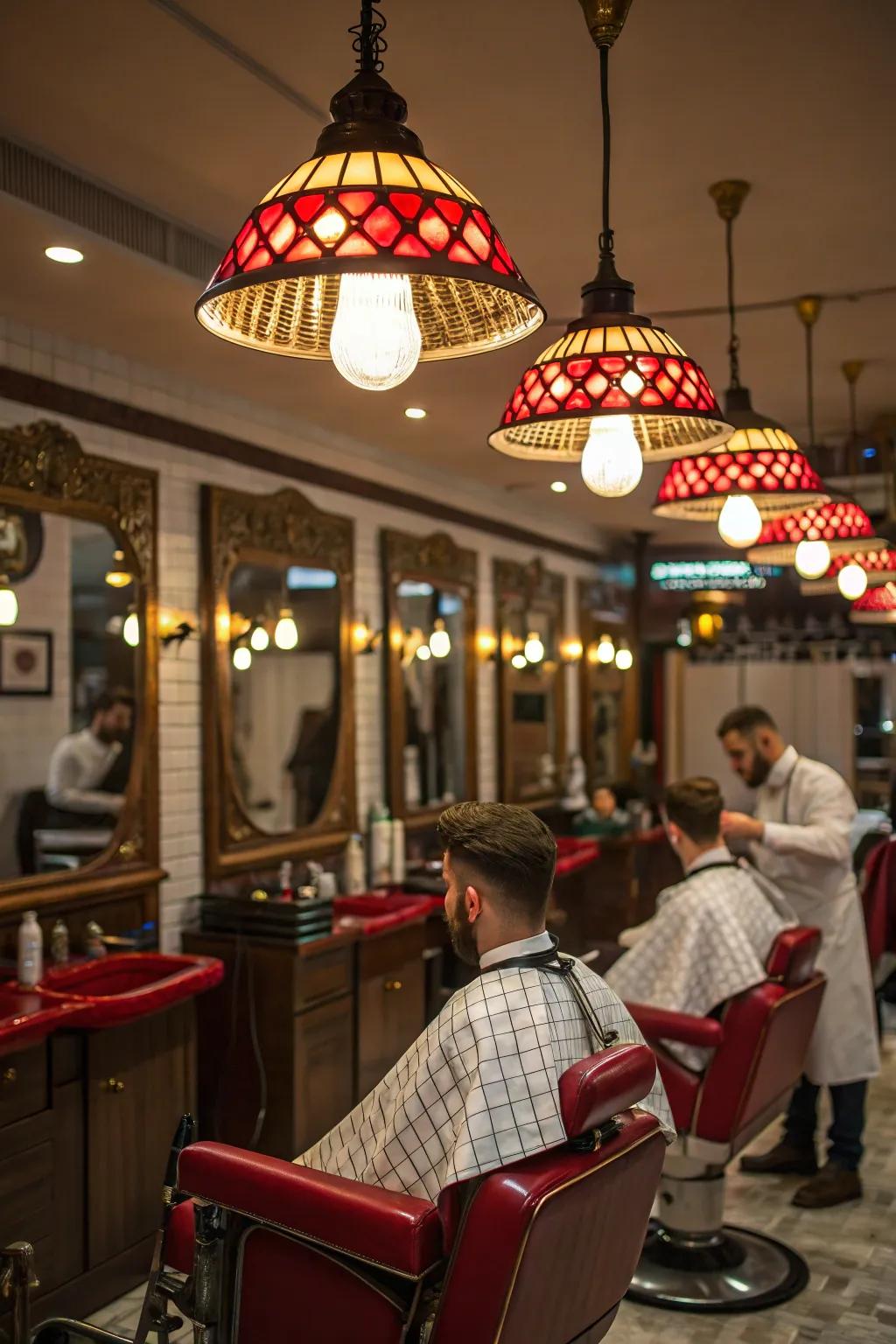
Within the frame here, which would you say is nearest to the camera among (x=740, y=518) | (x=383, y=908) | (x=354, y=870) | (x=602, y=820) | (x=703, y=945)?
(x=740, y=518)

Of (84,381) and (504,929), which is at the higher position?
(84,381)

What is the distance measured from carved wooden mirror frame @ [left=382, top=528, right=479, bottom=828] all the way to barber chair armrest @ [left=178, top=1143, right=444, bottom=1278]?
3378 mm

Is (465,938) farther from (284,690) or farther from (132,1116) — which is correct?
(284,690)

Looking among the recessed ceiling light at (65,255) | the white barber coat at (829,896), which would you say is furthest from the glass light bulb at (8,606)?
the white barber coat at (829,896)

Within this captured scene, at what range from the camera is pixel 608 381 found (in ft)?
6.06

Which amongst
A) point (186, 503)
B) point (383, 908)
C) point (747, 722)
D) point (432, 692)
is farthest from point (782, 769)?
point (186, 503)

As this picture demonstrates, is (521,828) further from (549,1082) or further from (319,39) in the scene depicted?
(319,39)

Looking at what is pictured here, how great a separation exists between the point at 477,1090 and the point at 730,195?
2.07 m

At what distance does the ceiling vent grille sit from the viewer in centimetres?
255

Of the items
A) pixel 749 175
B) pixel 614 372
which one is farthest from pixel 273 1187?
pixel 749 175

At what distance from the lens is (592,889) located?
23.9 ft

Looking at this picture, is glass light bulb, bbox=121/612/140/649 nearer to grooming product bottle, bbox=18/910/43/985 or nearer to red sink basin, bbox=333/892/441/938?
grooming product bottle, bbox=18/910/43/985

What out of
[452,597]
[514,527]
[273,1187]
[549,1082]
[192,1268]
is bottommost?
[192,1268]

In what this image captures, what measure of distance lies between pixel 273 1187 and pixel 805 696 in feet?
23.8
